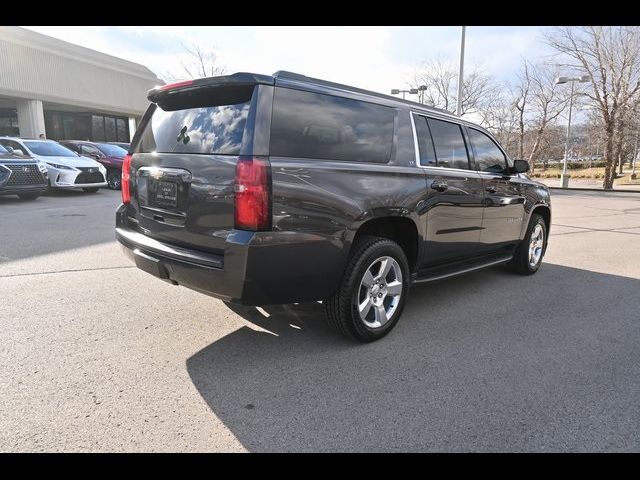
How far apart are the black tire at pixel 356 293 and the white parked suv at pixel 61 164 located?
486 inches

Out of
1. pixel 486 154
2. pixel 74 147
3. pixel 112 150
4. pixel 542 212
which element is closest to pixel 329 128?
pixel 486 154

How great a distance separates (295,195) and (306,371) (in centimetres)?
122

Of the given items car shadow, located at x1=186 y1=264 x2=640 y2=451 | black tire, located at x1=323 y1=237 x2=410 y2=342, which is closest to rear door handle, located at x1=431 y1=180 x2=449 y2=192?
black tire, located at x1=323 y1=237 x2=410 y2=342

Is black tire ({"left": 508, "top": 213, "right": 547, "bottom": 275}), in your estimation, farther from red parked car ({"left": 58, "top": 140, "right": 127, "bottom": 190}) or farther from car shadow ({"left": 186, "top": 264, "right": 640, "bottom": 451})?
red parked car ({"left": 58, "top": 140, "right": 127, "bottom": 190})

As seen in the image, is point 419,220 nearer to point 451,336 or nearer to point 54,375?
point 451,336

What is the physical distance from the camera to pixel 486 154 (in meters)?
4.91

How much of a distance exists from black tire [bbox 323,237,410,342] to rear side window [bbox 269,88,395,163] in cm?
67

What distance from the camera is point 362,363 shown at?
3221 mm

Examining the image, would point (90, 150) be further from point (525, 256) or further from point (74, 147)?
point (525, 256)

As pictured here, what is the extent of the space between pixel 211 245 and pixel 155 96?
148 centimetres

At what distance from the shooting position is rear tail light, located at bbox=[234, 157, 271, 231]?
275 centimetres
